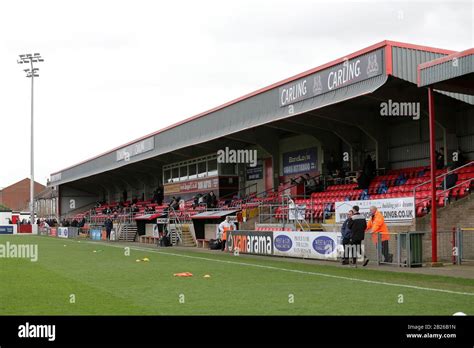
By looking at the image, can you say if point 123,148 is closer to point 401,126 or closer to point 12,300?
point 401,126

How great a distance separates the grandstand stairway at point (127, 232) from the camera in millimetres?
50375

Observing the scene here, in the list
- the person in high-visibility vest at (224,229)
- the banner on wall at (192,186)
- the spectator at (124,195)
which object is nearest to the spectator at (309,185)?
the person in high-visibility vest at (224,229)

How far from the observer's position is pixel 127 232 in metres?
50.6

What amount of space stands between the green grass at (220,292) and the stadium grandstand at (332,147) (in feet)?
19.2

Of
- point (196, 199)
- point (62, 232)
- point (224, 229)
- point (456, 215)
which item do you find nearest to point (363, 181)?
point (224, 229)

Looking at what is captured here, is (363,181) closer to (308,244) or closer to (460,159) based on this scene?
(460,159)

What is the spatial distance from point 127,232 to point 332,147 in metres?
20.6

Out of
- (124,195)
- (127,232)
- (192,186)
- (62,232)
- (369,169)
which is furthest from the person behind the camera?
(124,195)

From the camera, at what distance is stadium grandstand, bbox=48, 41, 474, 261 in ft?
77.3
